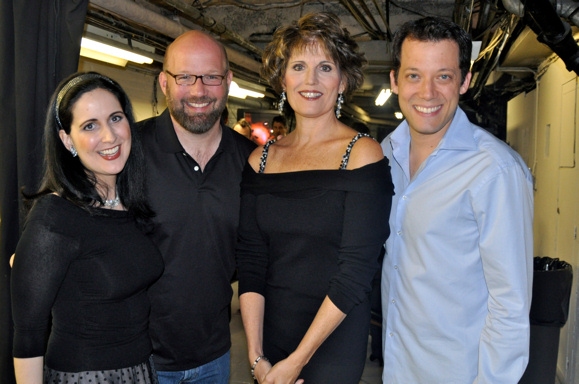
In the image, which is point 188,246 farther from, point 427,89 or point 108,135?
point 427,89

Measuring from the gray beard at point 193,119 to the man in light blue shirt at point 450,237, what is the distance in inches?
32.2

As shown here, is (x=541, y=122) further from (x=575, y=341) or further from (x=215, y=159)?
(x=215, y=159)

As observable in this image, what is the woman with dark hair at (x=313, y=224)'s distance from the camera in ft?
5.97

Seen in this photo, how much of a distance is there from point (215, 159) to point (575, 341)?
3.85 meters

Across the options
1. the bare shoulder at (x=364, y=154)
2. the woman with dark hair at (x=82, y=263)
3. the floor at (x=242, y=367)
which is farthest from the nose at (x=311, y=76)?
the floor at (x=242, y=367)

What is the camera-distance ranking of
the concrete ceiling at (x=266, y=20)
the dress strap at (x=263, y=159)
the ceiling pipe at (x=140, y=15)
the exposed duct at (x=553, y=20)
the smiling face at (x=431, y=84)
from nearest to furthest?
the smiling face at (x=431, y=84) < the dress strap at (x=263, y=159) < the exposed duct at (x=553, y=20) < the ceiling pipe at (x=140, y=15) < the concrete ceiling at (x=266, y=20)

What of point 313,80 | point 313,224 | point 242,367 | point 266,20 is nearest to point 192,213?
point 313,224

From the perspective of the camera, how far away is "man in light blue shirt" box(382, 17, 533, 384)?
1.71 metres

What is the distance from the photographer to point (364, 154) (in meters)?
1.85

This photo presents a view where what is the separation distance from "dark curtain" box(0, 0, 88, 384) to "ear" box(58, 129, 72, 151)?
0.54 meters

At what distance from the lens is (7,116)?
2.35m

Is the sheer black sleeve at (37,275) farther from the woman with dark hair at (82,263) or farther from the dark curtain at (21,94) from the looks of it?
the dark curtain at (21,94)

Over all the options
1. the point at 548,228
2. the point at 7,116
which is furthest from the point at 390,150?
the point at 548,228

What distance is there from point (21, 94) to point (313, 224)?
1.41m
